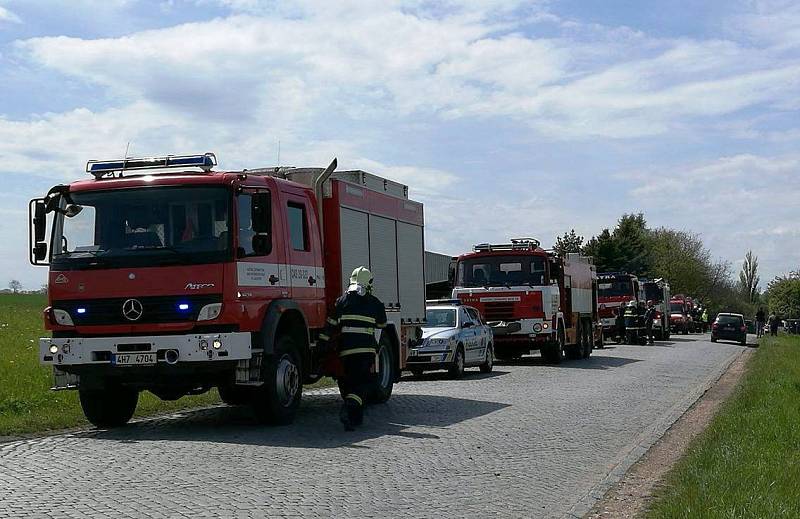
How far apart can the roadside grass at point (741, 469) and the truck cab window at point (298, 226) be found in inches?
217

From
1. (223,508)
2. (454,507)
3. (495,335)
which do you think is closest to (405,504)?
(454,507)

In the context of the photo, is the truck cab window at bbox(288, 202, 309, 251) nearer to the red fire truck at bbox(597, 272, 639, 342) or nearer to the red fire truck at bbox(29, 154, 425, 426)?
the red fire truck at bbox(29, 154, 425, 426)

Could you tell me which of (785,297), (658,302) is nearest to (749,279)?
(785,297)

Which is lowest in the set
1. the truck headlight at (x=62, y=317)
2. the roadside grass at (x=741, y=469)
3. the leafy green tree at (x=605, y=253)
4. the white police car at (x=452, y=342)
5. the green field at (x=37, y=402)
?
the roadside grass at (x=741, y=469)

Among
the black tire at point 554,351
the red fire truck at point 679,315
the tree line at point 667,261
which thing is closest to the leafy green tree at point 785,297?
the tree line at point 667,261

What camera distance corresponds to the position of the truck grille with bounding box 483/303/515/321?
95.7 feet

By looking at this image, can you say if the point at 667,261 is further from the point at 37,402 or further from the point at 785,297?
the point at 37,402

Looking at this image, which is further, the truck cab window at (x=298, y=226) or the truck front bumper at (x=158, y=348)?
the truck cab window at (x=298, y=226)

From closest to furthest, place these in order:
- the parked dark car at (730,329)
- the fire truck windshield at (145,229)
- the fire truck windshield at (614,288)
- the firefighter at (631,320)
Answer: the fire truck windshield at (145,229), the firefighter at (631,320), the fire truck windshield at (614,288), the parked dark car at (730,329)

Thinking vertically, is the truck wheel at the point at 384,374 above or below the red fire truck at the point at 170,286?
below

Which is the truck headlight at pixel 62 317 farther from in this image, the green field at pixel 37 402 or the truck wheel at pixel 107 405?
the green field at pixel 37 402

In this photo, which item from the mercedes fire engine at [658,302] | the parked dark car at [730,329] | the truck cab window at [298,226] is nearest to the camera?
the truck cab window at [298,226]

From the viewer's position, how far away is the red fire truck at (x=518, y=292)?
29.0 meters

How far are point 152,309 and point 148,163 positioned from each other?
6.87ft
